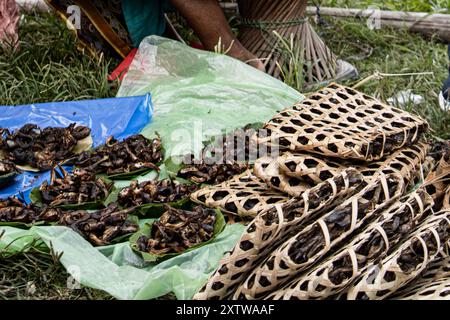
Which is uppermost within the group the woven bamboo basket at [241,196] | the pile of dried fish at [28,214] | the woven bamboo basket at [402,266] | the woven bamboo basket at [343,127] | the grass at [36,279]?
the woven bamboo basket at [343,127]

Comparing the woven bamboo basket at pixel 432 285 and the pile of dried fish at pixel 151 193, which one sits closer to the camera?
the woven bamboo basket at pixel 432 285

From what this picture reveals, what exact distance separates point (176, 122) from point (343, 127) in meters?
0.93

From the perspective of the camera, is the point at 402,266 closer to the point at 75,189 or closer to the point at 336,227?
the point at 336,227

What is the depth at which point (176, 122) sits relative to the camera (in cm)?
387

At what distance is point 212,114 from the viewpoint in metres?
3.96

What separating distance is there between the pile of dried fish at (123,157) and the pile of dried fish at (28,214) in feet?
1.21

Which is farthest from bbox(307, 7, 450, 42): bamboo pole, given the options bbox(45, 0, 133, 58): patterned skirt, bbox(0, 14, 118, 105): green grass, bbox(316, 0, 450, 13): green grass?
bbox(0, 14, 118, 105): green grass

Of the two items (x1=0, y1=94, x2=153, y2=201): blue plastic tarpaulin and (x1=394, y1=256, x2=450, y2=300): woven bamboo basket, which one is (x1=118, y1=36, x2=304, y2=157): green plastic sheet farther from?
(x1=394, y1=256, x2=450, y2=300): woven bamboo basket

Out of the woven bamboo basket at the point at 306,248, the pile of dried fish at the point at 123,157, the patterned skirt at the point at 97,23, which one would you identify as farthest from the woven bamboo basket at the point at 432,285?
the patterned skirt at the point at 97,23

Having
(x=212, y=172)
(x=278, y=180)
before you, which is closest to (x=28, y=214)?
(x=212, y=172)

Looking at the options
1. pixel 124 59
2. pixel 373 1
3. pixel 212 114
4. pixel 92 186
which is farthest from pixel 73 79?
pixel 373 1

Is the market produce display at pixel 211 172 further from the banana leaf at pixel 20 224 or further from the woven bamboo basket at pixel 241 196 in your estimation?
the banana leaf at pixel 20 224

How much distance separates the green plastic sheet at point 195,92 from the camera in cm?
382

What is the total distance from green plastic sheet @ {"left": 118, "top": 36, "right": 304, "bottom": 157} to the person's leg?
0.18 meters
